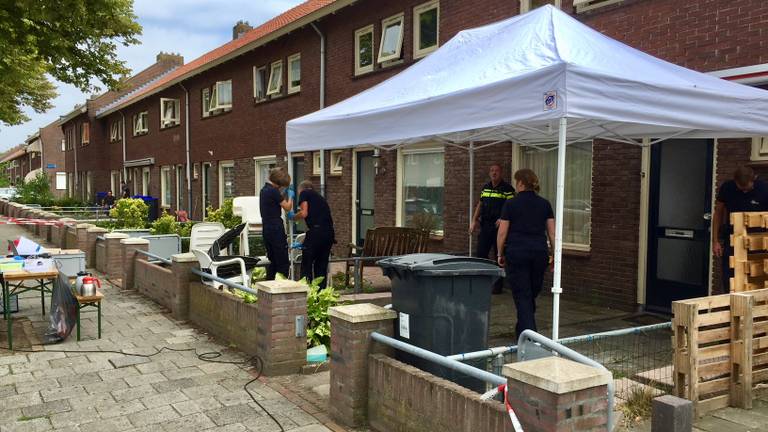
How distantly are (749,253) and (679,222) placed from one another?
2460 mm

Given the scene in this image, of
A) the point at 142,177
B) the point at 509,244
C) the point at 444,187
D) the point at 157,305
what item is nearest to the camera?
the point at 509,244

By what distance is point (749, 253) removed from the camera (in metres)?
4.67

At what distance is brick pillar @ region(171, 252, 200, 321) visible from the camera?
7168mm

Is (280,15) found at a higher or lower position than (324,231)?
higher

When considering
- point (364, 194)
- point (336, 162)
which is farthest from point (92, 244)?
point (364, 194)

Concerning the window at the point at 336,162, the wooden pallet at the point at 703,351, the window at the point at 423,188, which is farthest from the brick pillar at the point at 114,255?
the wooden pallet at the point at 703,351

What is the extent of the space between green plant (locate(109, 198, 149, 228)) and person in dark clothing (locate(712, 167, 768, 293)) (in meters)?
12.4

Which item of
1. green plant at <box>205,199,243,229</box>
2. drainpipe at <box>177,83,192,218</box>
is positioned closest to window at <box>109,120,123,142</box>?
drainpipe at <box>177,83,192,218</box>

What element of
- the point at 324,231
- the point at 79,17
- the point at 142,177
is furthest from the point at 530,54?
the point at 142,177

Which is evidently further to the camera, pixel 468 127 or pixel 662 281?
pixel 662 281

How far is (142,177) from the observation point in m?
28.7

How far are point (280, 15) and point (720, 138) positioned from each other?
60.9ft

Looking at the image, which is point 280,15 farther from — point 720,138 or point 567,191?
point 720,138

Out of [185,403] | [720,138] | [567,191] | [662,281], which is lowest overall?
[185,403]
